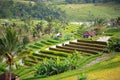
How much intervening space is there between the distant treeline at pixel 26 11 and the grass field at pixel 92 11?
A: 923 cm

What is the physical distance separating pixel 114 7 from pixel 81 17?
64.5 ft

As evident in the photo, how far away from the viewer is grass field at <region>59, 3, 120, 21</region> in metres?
147

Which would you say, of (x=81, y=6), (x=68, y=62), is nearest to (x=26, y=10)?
(x=81, y=6)

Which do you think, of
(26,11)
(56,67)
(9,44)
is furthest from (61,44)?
(26,11)

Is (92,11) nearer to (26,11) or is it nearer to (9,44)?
(26,11)

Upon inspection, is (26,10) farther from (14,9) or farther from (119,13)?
(119,13)

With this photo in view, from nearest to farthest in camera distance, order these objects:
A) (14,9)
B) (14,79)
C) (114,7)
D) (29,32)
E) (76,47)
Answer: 1. (14,79)
2. (76,47)
3. (29,32)
4. (14,9)
5. (114,7)

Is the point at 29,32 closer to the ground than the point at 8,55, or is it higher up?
closer to the ground

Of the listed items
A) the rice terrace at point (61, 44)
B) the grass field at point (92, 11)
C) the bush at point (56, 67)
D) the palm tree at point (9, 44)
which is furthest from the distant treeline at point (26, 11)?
the palm tree at point (9, 44)

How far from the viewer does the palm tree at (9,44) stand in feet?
83.6

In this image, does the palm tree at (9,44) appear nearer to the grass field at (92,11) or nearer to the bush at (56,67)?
the bush at (56,67)

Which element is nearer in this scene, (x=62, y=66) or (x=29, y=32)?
(x=62, y=66)

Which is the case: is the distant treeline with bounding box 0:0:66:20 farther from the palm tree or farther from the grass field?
the palm tree

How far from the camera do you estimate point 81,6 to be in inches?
6752
